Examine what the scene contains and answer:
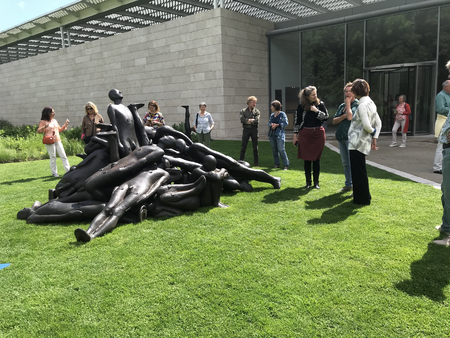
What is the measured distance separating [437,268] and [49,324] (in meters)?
3.39

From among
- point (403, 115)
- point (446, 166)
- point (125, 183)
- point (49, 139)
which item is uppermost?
point (403, 115)

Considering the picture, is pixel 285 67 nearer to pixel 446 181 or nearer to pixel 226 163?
pixel 226 163

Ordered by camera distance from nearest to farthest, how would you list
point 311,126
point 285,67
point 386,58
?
point 311,126, point 386,58, point 285,67

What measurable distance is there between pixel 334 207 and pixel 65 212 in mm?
3987

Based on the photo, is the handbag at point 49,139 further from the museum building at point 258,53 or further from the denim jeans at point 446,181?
the museum building at point 258,53

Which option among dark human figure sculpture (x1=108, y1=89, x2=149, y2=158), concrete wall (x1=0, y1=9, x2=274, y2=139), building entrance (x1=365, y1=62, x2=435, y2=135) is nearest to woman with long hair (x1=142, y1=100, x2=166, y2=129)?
dark human figure sculpture (x1=108, y1=89, x2=149, y2=158)

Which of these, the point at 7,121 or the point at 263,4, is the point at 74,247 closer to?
the point at 263,4

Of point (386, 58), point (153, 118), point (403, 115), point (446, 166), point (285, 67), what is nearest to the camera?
point (446, 166)

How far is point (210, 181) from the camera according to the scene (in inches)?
197

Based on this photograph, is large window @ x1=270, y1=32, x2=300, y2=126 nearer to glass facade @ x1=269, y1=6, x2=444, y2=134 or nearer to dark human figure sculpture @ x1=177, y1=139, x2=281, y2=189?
glass facade @ x1=269, y1=6, x2=444, y2=134

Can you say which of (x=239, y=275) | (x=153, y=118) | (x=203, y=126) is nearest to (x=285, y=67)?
(x=203, y=126)

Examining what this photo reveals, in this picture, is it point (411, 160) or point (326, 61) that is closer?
point (411, 160)

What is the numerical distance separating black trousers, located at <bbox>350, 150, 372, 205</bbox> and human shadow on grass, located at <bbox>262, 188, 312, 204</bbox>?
1002mm

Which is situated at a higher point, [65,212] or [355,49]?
[355,49]
